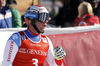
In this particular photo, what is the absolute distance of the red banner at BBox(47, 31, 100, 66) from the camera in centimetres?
499

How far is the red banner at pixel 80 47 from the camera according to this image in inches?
196

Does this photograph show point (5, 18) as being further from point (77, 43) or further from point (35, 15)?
point (35, 15)

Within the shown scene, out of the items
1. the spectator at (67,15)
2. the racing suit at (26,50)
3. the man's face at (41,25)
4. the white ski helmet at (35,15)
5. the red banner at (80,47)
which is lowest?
the spectator at (67,15)

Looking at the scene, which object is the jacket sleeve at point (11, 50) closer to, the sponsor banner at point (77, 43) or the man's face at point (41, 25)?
the man's face at point (41, 25)

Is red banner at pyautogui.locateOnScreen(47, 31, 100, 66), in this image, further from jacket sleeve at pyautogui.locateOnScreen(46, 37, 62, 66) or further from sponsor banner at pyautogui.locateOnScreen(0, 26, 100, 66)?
jacket sleeve at pyautogui.locateOnScreen(46, 37, 62, 66)

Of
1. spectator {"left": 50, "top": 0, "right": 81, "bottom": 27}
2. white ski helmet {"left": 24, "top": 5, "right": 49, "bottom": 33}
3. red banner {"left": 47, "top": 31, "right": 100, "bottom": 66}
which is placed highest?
white ski helmet {"left": 24, "top": 5, "right": 49, "bottom": 33}

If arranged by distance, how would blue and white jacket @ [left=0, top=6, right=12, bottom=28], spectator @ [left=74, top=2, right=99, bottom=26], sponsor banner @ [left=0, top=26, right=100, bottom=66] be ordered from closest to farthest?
sponsor banner @ [left=0, top=26, right=100, bottom=66] < blue and white jacket @ [left=0, top=6, right=12, bottom=28] < spectator @ [left=74, top=2, right=99, bottom=26]

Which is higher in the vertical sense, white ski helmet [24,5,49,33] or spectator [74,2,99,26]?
white ski helmet [24,5,49,33]

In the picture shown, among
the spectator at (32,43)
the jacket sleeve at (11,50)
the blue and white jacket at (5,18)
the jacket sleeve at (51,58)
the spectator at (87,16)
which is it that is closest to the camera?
the jacket sleeve at (11,50)

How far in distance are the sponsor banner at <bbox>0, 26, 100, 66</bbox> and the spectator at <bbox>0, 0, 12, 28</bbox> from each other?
3.02ft

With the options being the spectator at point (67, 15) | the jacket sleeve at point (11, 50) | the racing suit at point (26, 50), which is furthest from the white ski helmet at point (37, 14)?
the spectator at point (67, 15)

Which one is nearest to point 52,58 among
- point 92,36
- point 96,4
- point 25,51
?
point 25,51

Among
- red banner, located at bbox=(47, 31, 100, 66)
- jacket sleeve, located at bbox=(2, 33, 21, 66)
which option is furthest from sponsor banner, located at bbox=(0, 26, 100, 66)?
jacket sleeve, located at bbox=(2, 33, 21, 66)

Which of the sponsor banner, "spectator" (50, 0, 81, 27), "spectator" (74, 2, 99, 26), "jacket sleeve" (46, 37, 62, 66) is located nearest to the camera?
"jacket sleeve" (46, 37, 62, 66)
